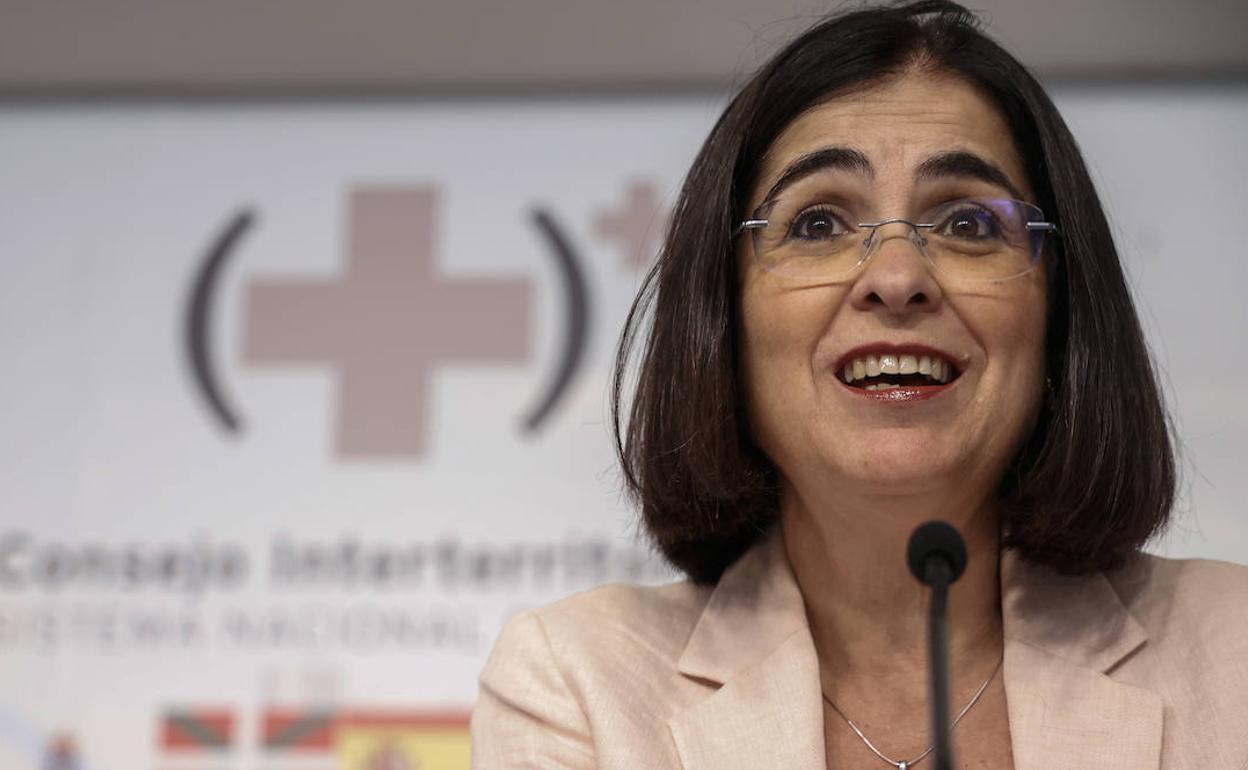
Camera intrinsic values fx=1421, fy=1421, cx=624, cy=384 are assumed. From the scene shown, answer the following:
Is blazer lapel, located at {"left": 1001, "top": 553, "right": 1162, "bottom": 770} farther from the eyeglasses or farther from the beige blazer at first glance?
the eyeglasses

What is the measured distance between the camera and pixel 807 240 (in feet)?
5.61

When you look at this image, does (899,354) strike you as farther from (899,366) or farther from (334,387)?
(334,387)

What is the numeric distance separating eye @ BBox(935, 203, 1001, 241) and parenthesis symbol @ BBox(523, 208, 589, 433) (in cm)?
176

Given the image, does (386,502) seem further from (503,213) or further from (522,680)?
(522,680)

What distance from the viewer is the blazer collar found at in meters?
1.57

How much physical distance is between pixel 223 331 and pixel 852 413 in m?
2.21

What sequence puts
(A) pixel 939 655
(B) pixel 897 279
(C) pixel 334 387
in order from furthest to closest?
(C) pixel 334 387, (B) pixel 897 279, (A) pixel 939 655

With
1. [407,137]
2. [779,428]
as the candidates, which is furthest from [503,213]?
[779,428]

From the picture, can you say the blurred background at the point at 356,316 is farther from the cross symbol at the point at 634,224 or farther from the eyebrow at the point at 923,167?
the eyebrow at the point at 923,167

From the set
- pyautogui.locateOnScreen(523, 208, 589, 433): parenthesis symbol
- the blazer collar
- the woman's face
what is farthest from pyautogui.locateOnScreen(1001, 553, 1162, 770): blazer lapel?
pyautogui.locateOnScreen(523, 208, 589, 433): parenthesis symbol

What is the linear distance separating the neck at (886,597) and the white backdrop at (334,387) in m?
1.34

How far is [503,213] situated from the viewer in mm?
3459

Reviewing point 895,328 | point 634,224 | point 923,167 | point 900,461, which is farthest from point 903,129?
point 634,224

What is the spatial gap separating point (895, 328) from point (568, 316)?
1.86 metres
